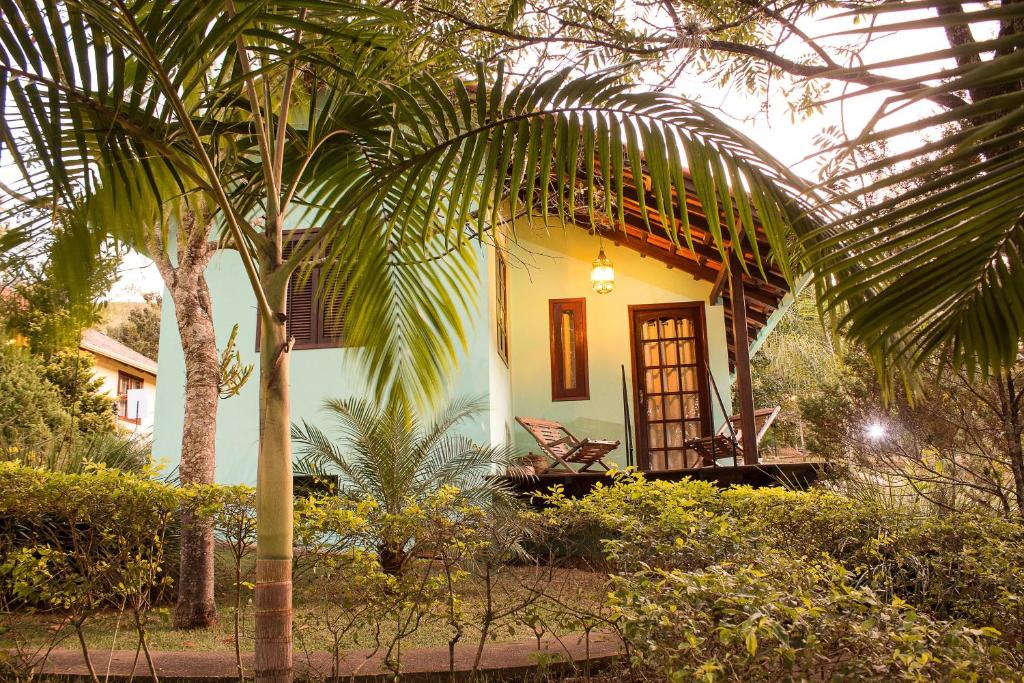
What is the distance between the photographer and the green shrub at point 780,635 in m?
2.69

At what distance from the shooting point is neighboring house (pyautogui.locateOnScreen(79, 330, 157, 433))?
23516 millimetres

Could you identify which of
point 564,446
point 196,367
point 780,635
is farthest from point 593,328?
point 780,635

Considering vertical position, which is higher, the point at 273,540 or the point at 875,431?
the point at 875,431

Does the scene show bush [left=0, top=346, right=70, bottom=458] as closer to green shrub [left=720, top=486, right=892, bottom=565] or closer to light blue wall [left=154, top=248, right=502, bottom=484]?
light blue wall [left=154, top=248, right=502, bottom=484]

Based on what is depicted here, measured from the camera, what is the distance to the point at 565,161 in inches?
104

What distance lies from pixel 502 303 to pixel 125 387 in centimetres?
1914

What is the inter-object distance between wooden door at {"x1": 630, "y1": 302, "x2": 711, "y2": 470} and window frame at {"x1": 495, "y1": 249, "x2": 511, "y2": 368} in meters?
1.90

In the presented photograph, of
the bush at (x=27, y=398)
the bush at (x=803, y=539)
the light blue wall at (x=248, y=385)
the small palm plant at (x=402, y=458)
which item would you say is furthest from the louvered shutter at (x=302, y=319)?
the bush at (x=27, y=398)

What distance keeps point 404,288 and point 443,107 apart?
1.05 metres

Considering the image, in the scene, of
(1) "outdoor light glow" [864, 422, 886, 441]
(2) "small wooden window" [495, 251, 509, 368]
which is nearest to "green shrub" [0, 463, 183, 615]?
(2) "small wooden window" [495, 251, 509, 368]

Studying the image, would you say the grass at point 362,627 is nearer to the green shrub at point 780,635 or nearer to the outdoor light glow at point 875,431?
the green shrub at point 780,635

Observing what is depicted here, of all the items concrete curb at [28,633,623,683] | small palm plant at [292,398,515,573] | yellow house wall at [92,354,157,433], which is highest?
yellow house wall at [92,354,157,433]

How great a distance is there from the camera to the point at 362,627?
5.07 metres

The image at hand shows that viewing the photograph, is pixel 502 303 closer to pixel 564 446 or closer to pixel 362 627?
pixel 564 446
